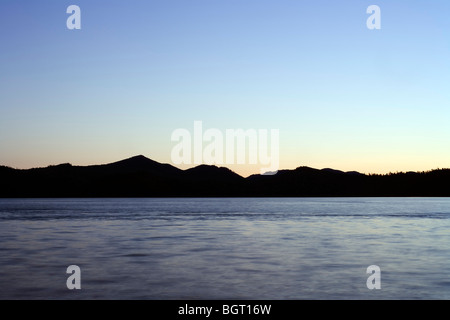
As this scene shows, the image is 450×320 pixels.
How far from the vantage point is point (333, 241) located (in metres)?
43.9

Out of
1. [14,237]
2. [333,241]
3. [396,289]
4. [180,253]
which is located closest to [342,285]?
[396,289]

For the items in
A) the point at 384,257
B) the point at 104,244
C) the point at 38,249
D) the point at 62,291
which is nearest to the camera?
the point at 62,291

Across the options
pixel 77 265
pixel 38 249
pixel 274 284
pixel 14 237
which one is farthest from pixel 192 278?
pixel 14 237

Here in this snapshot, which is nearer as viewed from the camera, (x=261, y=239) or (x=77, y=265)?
(x=77, y=265)

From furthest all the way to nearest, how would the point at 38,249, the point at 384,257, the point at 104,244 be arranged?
the point at 104,244, the point at 38,249, the point at 384,257

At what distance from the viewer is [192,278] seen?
23875 millimetres

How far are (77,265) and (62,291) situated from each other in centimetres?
835

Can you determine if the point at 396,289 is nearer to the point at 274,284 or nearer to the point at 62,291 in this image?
the point at 274,284

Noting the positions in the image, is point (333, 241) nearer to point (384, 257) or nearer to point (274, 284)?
point (384, 257)

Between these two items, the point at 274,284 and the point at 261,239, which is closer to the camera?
the point at 274,284
